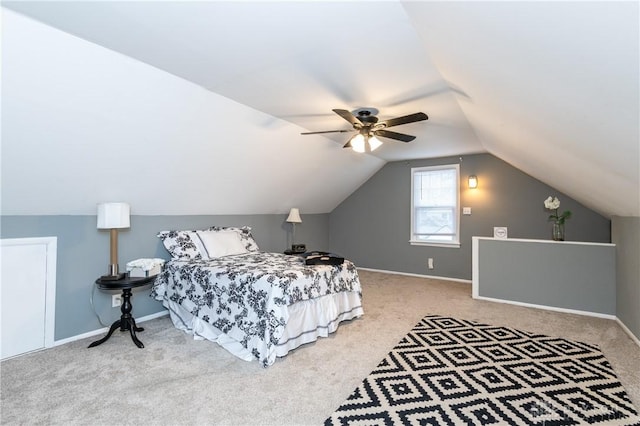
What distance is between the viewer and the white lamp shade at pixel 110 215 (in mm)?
2951

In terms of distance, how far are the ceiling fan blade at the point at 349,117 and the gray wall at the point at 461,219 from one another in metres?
3.27

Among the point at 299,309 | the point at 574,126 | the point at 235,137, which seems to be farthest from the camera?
the point at 235,137

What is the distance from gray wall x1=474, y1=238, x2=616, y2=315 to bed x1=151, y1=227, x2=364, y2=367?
2149mm

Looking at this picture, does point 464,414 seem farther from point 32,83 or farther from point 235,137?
point 32,83

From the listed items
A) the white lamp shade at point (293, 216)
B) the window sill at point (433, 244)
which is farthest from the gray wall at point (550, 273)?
the white lamp shade at point (293, 216)

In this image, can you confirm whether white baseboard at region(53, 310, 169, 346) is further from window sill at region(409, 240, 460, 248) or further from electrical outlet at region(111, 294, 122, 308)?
window sill at region(409, 240, 460, 248)

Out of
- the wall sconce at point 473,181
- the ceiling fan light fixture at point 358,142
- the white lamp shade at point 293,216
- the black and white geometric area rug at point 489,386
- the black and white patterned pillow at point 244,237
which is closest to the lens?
the black and white geometric area rug at point 489,386

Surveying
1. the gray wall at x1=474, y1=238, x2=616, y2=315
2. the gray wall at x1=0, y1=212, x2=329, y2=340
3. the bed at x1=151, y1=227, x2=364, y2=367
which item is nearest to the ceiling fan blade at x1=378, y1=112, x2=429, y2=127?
the bed at x1=151, y1=227, x2=364, y2=367

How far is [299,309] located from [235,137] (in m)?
1.99

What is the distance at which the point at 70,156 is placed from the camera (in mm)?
2594

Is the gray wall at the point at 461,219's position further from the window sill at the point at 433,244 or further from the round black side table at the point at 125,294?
the round black side table at the point at 125,294

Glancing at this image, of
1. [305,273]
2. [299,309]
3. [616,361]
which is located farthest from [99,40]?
[616,361]

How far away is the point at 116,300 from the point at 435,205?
513 centimetres

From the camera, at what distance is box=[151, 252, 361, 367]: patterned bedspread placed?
8.63ft
